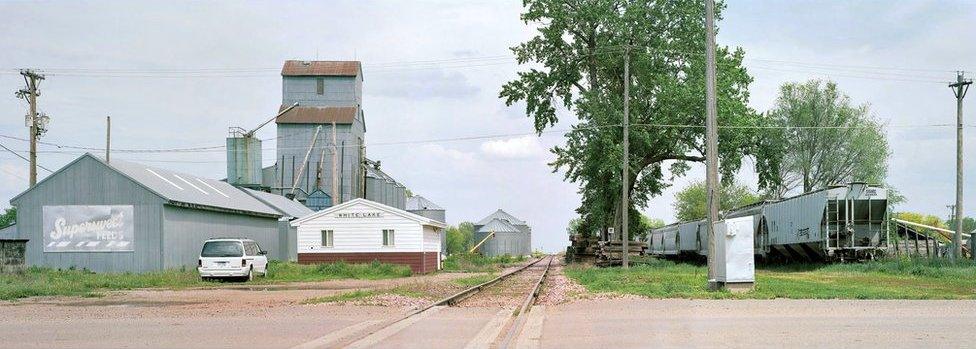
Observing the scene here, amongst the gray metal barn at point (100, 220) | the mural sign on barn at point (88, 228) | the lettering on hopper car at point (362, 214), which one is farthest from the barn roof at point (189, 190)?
the lettering on hopper car at point (362, 214)

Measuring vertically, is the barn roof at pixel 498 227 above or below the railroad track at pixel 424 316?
below

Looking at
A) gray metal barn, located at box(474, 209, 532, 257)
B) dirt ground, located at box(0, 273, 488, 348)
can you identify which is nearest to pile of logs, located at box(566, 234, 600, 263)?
dirt ground, located at box(0, 273, 488, 348)

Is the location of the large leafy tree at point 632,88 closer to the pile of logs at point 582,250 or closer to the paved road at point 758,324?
the pile of logs at point 582,250

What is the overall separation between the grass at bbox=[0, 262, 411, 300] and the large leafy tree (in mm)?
12094

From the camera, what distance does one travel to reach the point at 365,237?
137ft

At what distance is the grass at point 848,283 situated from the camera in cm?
2039

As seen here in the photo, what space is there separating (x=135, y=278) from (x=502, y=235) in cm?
8070

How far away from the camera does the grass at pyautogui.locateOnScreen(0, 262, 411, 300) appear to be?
2520 centimetres

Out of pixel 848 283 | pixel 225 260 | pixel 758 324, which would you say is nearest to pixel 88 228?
pixel 225 260

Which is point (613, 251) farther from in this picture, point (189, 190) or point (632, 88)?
point (189, 190)

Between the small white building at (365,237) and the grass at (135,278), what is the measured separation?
132cm

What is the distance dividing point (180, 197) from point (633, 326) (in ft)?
89.6

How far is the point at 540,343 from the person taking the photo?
11914 mm

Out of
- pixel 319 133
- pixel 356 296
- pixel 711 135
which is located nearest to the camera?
pixel 356 296
